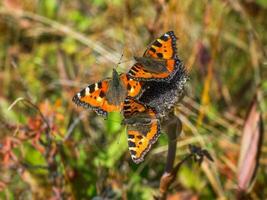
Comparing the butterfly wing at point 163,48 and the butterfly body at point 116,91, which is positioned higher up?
the butterfly wing at point 163,48

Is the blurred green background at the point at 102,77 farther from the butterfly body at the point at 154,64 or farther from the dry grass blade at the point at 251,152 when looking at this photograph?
the butterfly body at the point at 154,64

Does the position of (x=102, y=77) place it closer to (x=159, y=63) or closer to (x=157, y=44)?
(x=157, y=44)

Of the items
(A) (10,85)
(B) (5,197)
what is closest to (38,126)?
(B) (5,197)

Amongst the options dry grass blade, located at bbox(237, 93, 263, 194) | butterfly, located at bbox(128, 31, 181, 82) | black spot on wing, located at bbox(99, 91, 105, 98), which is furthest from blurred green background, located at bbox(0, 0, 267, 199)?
butterfly, located at bbox(128, 31, 181, 82)

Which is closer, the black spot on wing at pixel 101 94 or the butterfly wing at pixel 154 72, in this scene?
the butterfly wing at pixel 154 72

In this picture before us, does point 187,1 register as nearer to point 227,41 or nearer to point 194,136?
point 227,41

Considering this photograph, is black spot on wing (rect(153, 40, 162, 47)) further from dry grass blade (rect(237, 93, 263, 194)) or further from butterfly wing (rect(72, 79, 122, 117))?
dry grass blade (rect(237, 93, 263, 194))

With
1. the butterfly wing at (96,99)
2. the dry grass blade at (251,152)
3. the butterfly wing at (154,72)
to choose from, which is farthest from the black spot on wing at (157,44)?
the dry grass blade at (251,152)
